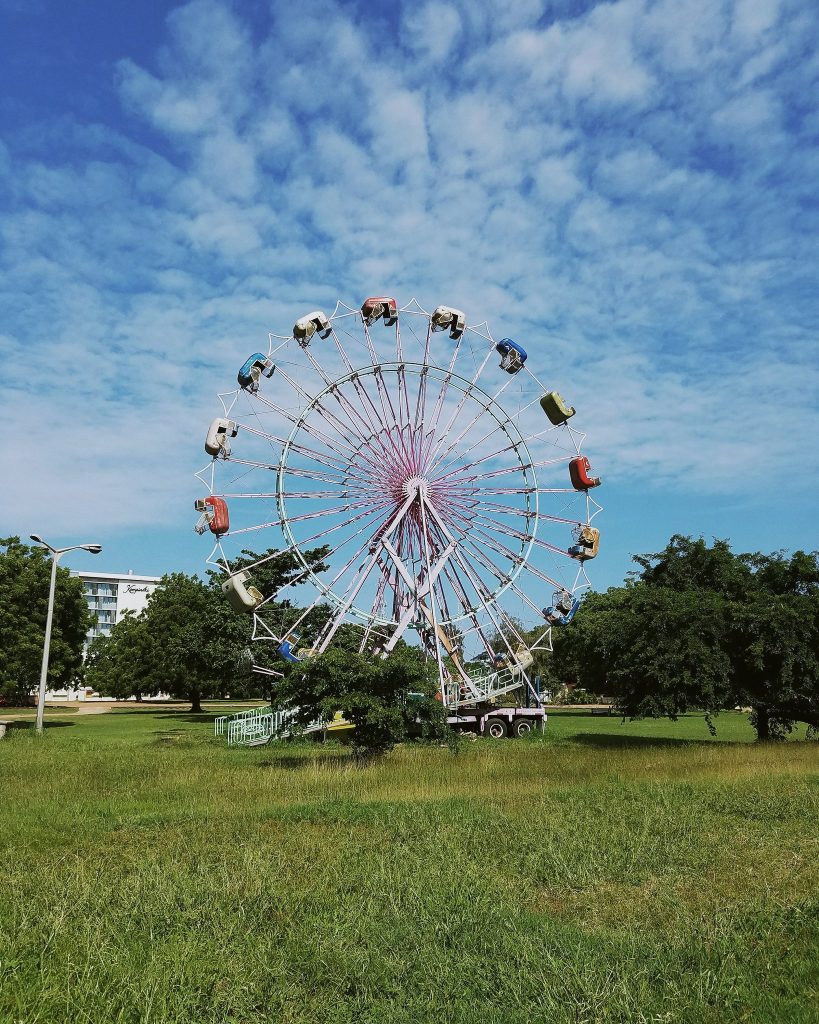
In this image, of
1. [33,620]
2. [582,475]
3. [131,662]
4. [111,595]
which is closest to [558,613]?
[582,475]

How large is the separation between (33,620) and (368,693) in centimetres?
2368

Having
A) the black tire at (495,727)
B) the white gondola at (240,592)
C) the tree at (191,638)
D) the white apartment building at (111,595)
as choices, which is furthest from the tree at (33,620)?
the white apartment building at (111,595)

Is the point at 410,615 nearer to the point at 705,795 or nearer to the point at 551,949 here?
the point at 705,795

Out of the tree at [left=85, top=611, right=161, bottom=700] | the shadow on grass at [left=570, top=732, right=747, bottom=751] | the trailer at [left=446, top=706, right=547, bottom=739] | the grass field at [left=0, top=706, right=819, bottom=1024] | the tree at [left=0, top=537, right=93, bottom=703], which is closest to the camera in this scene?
the grass field at [left=0, top=706, right=819, bottom=1024]

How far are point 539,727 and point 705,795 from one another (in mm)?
21426

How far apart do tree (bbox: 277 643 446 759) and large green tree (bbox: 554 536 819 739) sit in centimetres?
967

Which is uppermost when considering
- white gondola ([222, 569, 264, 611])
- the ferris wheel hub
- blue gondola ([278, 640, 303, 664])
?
the ferris wheel hub

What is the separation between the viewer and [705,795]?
14148 millimetres

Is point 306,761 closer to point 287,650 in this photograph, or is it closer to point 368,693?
point 368,693

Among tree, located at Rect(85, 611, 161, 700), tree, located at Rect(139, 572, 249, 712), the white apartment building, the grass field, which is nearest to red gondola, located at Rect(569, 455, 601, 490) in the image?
the grass field

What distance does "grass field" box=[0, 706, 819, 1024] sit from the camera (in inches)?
212

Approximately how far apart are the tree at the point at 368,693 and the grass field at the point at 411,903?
15.9 feet

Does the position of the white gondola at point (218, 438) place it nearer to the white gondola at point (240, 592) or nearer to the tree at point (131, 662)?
the white gondola at point (240, 592)

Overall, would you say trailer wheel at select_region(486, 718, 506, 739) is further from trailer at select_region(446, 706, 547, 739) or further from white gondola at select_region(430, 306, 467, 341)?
white gondola at select_region(430, 306, 467, 341)
